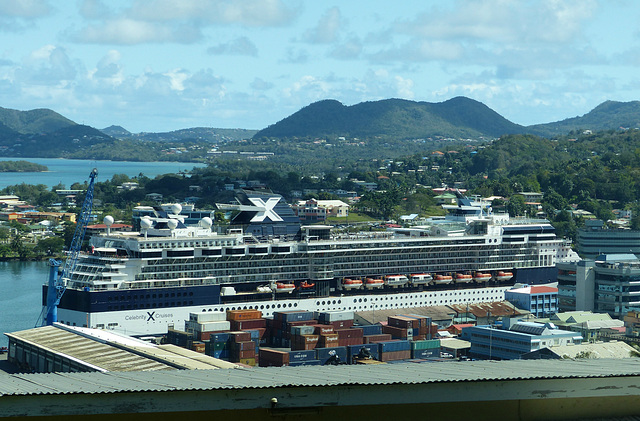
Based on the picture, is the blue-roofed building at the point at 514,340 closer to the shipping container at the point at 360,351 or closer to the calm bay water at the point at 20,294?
the shipping container at the point at 360,351

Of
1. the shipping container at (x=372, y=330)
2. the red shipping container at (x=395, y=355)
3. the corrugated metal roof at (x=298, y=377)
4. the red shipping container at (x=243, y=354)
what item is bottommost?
the red shipping container at (x=395, y=355)

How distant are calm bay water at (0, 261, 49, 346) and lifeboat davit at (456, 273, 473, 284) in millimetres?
16973

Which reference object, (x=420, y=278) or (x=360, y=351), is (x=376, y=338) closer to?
(x=360, y=351)

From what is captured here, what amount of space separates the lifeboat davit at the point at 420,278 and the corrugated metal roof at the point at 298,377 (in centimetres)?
3236

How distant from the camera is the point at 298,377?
6934 mm

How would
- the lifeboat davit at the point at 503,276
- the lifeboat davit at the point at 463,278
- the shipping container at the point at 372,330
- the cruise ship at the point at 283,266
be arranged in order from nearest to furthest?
the shipping container at the point at 372,330, the cruise ship at the point at 283,266, the lifeboat davit at the point at 463,278, the lifeboat davit at the point at 503,276

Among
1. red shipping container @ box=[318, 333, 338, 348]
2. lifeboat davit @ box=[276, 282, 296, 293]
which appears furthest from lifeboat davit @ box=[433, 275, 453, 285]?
red shipping container @ box=[318, 333, 338, 348]

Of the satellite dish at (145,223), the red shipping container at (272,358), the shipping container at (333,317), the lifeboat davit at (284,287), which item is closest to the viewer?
the red shipping container at (272,358)

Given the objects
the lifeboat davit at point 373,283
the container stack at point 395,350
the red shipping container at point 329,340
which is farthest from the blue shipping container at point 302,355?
the lifeboat davit at point 373,283

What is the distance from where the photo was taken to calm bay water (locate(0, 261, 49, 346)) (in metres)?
38.2

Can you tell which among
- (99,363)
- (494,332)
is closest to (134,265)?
(99,363)

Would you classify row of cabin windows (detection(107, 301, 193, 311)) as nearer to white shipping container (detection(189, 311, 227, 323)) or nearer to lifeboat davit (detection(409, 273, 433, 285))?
white shipping container (detection(189, 311, 227, 323))

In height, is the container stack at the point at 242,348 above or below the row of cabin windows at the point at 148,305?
below

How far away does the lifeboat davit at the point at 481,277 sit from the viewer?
4212 centimetres
